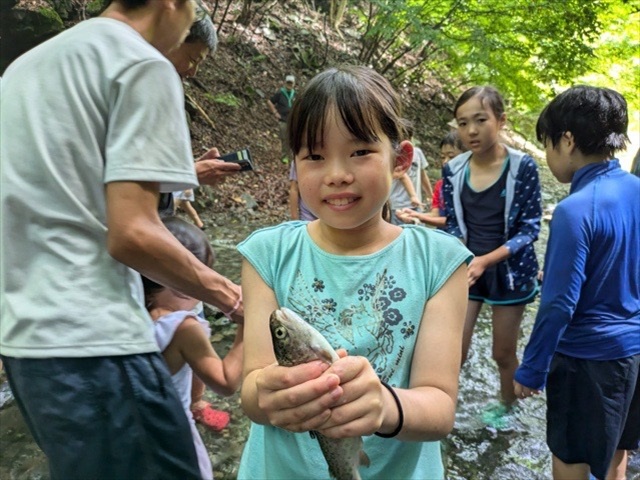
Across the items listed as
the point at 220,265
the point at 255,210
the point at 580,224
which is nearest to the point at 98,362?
the point at 580,224

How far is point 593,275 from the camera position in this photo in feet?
7.47

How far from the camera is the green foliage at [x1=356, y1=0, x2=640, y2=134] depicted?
400 inches

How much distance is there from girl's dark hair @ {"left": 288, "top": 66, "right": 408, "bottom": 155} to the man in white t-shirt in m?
0.49

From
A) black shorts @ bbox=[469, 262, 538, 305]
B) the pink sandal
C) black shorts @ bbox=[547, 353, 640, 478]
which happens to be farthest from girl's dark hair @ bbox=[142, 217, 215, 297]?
black shorts @ bbox=[469, 262, 538, 305]

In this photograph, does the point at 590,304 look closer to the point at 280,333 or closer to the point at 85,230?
the point at 280,333

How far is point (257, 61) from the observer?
556 inches

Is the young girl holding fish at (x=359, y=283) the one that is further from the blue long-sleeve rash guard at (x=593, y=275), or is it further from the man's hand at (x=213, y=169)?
the man's hand at (x=213, y=169)

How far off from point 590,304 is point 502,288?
112cm

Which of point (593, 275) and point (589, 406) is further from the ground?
point (593, 275)

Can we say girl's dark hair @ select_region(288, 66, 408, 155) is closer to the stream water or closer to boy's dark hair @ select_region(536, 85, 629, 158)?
boy's dark hair @ select_region(536, 85, 629, 158)

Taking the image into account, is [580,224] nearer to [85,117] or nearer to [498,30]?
[85,117]

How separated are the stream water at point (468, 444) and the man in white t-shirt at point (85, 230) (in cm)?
168

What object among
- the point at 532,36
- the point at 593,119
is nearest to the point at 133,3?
the point at 593,119

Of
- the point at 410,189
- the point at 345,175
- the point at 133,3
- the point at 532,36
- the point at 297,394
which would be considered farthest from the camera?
the point at 532,36
